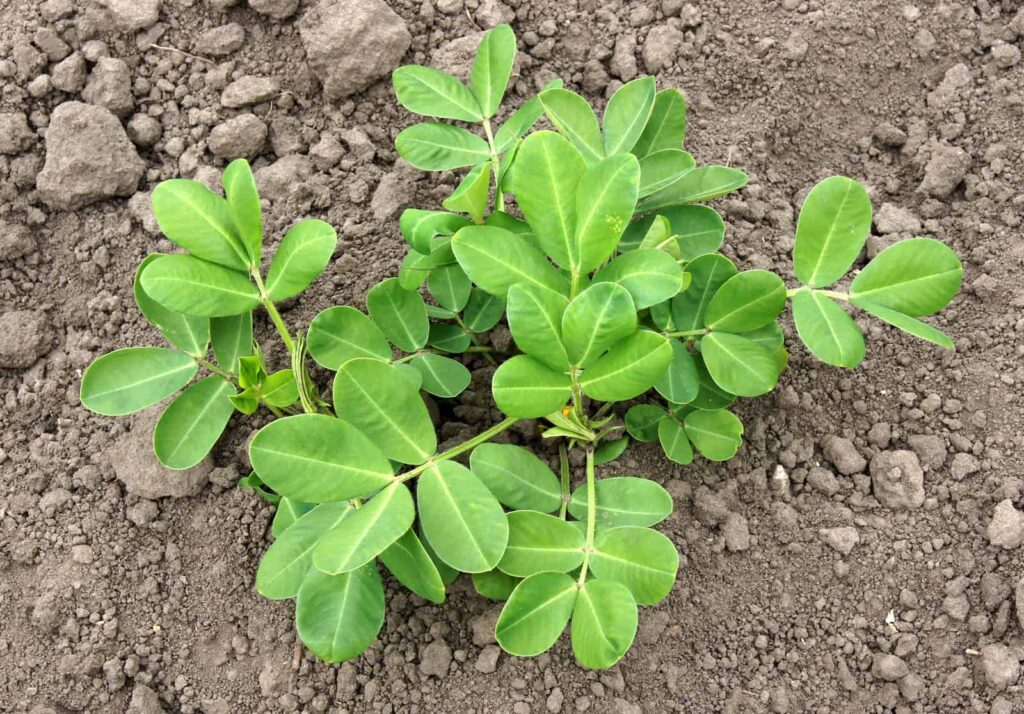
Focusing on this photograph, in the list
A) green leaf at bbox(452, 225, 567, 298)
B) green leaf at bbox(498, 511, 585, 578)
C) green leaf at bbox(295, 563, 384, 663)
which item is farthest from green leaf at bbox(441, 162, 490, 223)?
green leaf at bbox(295, 563, 384, 663)

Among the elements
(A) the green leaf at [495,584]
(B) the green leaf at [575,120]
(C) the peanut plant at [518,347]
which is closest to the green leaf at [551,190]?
(C) the peanut plant at [518,347]

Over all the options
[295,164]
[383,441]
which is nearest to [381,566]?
[383,441]

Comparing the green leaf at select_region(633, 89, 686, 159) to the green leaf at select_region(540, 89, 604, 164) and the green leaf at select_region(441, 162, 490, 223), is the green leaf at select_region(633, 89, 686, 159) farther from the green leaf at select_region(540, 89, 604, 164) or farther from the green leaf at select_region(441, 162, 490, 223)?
the green leaf at select_region(441, 162, 490, 223)

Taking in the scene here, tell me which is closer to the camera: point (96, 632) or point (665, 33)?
point (96, 632)

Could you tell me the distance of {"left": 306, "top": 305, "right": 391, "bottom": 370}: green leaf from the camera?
5.65ft

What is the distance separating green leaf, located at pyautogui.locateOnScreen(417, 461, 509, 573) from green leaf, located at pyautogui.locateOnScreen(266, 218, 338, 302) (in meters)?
0.42

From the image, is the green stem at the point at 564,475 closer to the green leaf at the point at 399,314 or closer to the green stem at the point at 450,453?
the green stem at the point at 450,453

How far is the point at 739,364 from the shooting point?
1.62 meters

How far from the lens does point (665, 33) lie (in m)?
2.19

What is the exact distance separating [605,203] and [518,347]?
1.10 feet

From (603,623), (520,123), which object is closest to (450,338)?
(520,123)

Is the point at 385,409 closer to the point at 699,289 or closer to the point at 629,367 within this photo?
the point at 629,367

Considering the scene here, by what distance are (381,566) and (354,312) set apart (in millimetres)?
552

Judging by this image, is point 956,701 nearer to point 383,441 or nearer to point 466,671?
point 466,671
